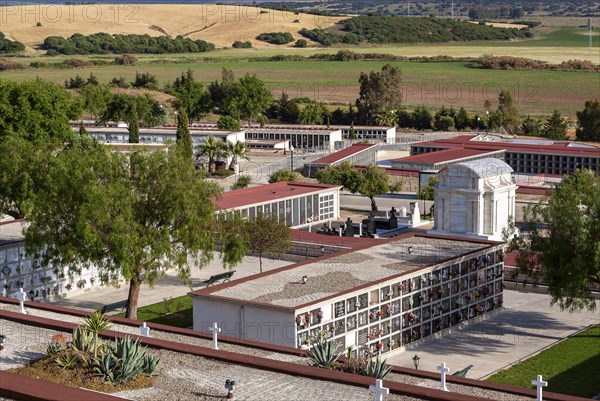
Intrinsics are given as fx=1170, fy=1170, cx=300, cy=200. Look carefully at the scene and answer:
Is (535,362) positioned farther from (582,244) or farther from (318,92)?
(318,92)

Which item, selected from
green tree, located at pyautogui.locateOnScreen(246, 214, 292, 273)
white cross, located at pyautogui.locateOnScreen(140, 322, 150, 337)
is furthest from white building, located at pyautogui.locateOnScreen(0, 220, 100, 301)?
white cross, located at pyautogui.locateOnScreen(140, 322, 150, 337)

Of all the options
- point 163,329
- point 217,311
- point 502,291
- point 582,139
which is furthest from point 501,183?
point 582,139

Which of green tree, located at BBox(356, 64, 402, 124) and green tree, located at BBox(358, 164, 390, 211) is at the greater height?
green tree, located at BBox(356, 64, 402, 124)

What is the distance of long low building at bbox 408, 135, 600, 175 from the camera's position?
78.6m

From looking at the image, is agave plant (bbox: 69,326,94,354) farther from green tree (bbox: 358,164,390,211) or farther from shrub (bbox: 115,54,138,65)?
shrub (bbox: 115,54,138,65)

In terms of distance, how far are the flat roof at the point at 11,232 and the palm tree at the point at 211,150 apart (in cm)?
3360

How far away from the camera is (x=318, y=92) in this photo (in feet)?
520

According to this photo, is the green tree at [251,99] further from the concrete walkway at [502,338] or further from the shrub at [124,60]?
the shrub at [124,60]

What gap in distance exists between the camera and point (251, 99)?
380 feet

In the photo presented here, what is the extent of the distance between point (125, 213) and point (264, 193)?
21.3 meters

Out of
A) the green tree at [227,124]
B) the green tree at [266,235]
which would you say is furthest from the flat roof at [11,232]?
the green tree at [227,124]

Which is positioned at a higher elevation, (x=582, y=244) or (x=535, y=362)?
(x=582, y=244)

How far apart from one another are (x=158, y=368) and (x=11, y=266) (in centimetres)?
2209

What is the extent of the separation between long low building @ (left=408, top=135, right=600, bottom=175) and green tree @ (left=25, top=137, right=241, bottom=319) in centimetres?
3691
